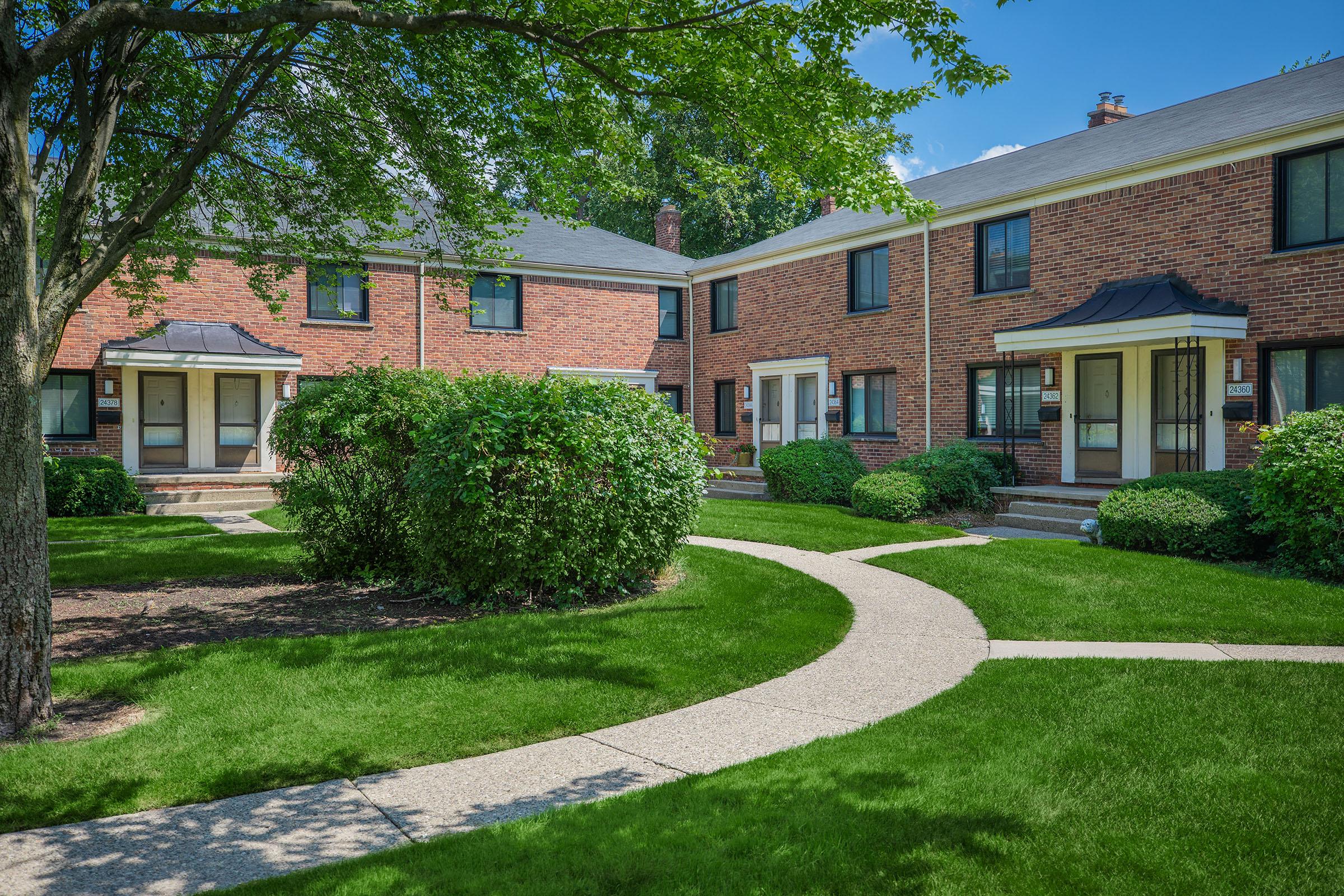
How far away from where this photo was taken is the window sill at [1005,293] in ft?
51.9

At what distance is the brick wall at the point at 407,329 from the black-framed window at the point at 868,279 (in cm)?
633

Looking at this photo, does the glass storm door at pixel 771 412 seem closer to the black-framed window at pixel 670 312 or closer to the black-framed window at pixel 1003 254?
the black-framed window at pixel 670 312

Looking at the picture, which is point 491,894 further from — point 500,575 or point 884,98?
point 884,98

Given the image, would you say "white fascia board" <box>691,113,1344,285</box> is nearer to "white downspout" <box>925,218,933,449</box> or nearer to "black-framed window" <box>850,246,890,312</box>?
"black-framed window" <box>850,246,890,312</box>

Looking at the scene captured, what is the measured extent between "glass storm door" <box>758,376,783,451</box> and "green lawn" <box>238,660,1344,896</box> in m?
16.8

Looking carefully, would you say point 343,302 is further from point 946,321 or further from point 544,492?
point 544,492

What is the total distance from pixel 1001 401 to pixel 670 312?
10.5m

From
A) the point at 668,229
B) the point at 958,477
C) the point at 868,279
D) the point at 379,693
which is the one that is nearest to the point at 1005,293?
the point at 868,279

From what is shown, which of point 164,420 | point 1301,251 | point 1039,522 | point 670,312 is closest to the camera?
point 1301,251

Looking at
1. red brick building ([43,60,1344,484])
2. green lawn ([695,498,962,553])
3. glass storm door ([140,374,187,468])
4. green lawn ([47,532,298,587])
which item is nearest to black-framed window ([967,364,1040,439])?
red brick building ([43,60,1344,484])

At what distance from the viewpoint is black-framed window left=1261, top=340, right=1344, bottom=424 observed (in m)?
12.0

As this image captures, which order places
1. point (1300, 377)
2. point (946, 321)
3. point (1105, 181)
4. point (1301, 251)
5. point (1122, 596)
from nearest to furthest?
point (1122, 596)
point (1301, 251)
point (1300, 377)
point (1105, 181)
point (946, 321)

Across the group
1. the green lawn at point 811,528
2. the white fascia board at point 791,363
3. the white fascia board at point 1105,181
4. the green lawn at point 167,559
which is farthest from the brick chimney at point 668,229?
the green lawn at point 167,559

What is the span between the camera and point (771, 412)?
72.1 feet
